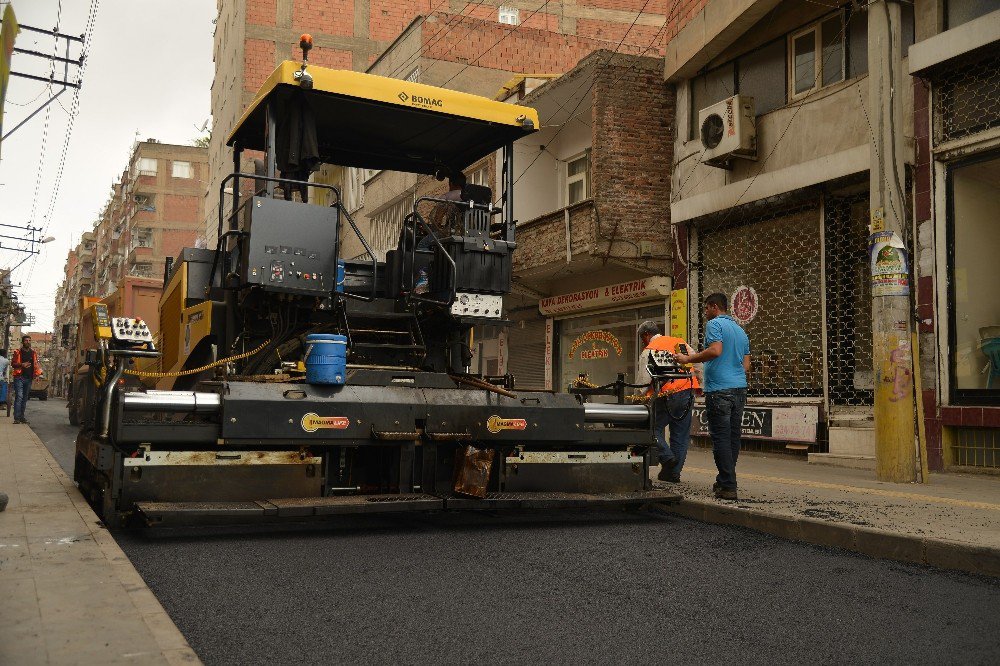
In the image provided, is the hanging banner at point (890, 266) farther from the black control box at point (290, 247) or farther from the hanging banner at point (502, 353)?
the hanging banner at point (502, 353)

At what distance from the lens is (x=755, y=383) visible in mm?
15094

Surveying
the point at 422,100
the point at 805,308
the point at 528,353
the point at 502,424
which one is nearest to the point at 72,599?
the point at 502,424

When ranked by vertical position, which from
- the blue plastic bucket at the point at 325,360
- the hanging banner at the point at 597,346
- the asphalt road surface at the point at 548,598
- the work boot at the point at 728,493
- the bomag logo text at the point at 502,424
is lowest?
the asphalt road surface at the point at 548,598

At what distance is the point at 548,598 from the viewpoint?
455cm

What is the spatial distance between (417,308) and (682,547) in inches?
101

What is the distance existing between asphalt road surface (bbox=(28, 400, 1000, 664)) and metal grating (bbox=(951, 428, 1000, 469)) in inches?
236

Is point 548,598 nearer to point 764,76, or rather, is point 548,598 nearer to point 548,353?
point 764,76

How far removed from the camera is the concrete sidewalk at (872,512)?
5704mm

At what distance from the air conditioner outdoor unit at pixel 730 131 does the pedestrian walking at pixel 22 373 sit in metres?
13.5

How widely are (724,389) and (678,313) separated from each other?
9.17 m

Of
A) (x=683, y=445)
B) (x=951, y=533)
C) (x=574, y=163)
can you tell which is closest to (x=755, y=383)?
(x=683, y=445)

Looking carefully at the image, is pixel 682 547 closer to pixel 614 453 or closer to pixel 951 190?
pixel 614 453

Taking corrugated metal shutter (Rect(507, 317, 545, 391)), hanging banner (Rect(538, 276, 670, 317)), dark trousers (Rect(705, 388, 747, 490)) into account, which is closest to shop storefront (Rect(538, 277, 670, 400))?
hanging banner (Rect(538, 276, 670, 317))

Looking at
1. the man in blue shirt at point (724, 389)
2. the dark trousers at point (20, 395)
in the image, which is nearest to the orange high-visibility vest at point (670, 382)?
the man in blue shirt at point (724, 389)
